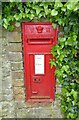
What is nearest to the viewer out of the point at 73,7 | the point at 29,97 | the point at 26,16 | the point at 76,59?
the point at 73,7

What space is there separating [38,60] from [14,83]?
1.45ft

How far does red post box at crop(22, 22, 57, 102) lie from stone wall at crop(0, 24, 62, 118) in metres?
0.07

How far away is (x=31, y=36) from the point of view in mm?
2748

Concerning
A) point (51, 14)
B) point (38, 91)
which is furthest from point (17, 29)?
point (38, 91)

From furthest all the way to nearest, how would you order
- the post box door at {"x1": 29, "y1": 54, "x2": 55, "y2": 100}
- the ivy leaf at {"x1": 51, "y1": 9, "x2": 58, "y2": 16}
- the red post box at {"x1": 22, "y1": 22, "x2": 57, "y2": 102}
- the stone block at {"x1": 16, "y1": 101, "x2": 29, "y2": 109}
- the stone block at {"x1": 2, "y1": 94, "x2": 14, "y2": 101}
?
1. the stone block at {"x1": 16, "y1": 101, "x2": 29, "y2": 109}
2. the stone block at {"x1": 2, "y1": 94, "x2": 14, "y2": 101}
3. the post box door at {"x1": 29, "y1": 54, "x2": 55, "y2": 100}
4. the red post box at {"x1": 22, "y1": 22, "x2": 57, "y2": 102}
5. the ivy leaf at {"x1": 51, "y1": 9, "x2": 58, "y2": 16}

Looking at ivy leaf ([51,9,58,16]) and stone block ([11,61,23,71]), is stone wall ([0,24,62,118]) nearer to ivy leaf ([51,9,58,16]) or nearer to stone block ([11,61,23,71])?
stone block ([11,61,23,71])

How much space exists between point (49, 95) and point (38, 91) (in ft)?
0.51

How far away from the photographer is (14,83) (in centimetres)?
299

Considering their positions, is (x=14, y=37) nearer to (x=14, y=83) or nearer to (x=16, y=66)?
(x=16, y=66)

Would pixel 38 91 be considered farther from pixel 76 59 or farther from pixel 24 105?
pixel 76 59

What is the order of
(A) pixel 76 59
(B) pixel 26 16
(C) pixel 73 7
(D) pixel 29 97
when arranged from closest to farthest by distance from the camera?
(C) pixel 73 7 < (B) pixel 26 16 < (A) pixel 76 59 < (D) pixel 29 97

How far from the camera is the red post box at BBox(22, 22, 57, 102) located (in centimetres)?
275

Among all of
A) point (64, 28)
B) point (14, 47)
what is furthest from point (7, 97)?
point (64, 28)

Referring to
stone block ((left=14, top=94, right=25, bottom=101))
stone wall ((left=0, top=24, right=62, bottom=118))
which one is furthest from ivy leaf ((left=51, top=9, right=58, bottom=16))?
stone block ((left=14, top=94, right=25, bottom=101))
